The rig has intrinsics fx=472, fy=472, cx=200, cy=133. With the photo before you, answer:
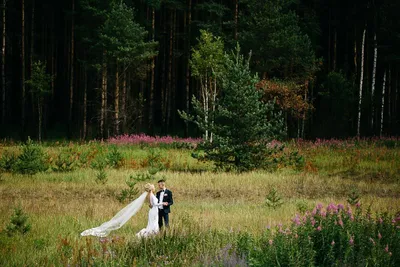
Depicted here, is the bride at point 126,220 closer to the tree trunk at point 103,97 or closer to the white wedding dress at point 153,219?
the white wedding dress at point 153,219

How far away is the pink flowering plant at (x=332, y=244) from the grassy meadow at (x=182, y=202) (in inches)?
16.7

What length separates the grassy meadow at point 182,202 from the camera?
6.55 meters

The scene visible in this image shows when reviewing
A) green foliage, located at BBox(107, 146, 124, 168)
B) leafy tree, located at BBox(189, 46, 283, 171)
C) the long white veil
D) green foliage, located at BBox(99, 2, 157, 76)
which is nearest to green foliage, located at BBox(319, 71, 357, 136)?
green foliage, located at BBox(99, 2, 157, 76)

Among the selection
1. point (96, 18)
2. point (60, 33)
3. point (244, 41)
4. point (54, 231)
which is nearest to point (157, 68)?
point (60, 33)

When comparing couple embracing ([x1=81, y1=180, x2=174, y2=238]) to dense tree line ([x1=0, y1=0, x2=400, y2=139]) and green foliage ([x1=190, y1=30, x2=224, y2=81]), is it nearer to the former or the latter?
dense tree line ([x1=0, y1=0, x2=400, y2=139])

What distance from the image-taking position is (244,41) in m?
32.7

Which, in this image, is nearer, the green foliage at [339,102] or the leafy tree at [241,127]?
the leafy tree at [241,127]

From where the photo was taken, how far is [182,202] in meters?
12.2

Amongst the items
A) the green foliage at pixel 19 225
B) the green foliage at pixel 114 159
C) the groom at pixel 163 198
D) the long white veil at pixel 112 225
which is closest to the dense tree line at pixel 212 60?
the green foliage at pixel 114 159

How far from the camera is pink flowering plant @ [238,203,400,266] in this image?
5.46m

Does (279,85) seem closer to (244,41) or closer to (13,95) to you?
(244,41)

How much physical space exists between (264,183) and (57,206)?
22.0ft

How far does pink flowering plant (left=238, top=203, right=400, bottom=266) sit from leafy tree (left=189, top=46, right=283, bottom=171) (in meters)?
11.0

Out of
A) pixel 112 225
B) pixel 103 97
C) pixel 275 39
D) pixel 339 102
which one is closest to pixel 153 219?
pixel 112 225
